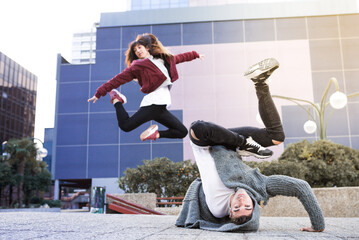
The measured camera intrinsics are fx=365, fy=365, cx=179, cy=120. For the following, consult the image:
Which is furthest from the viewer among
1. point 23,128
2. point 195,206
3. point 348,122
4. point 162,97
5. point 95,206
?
point 23,128

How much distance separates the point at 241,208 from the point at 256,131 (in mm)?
776

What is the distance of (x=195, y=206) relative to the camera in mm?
3498

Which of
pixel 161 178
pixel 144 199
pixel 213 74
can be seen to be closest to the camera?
pixel 144 199

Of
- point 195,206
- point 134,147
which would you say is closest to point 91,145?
point 134,147

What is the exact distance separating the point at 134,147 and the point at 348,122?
1230 cm

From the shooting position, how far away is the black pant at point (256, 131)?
3145mm

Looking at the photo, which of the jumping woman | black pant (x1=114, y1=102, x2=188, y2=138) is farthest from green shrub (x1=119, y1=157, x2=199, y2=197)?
black pant (x1=114, y1=102, x2=188, y2=138)

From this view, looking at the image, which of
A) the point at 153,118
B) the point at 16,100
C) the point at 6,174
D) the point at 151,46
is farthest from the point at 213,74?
the point at 16,100

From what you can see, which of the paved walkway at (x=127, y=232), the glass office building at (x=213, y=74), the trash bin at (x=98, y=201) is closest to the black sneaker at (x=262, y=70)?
the paved walkway at (x=127, y=232)

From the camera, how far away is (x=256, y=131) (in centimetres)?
339

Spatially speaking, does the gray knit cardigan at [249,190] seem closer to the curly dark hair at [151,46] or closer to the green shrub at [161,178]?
the curly dark hair at [151,46]

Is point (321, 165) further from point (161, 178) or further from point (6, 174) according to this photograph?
point (6, 174)

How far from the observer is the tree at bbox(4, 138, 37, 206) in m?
24.2

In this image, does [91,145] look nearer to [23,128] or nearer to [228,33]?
[228,33]
